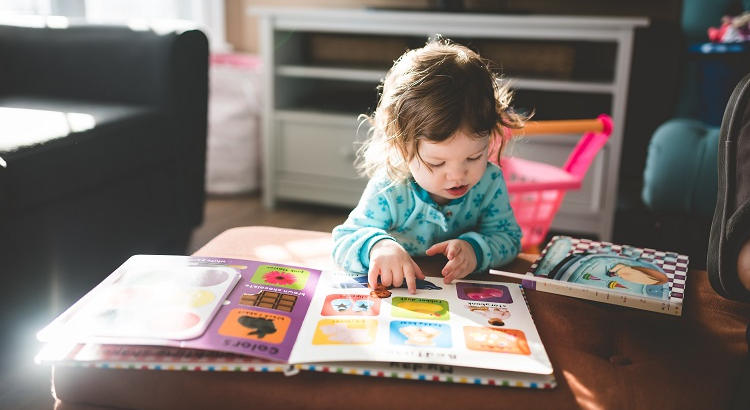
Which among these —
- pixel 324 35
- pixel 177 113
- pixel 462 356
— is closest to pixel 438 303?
pixel 462 356

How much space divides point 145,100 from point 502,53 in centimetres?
128

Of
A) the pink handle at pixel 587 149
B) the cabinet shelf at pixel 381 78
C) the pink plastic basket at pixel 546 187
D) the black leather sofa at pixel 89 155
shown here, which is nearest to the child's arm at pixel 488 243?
the pink plastic basket at pixel 546 187

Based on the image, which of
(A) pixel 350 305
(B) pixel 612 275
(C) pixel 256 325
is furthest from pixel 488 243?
(C) pixel 256 325

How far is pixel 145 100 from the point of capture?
1.65m

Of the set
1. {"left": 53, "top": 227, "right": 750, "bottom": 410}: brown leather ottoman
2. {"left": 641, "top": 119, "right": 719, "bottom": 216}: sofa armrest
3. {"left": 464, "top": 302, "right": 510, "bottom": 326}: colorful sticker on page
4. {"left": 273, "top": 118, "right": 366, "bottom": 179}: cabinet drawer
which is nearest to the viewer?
{"left": 53, "top": 227, "right": 750, "bottom": 410}: brown leather ottoman

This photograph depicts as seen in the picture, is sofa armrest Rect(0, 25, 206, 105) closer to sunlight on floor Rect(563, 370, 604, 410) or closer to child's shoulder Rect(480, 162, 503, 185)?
child's shoulder Rect(480, 162, 503, 185)

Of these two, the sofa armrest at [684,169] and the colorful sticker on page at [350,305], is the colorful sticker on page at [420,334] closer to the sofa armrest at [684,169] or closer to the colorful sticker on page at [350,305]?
the colorful sticker on page at [350,305]

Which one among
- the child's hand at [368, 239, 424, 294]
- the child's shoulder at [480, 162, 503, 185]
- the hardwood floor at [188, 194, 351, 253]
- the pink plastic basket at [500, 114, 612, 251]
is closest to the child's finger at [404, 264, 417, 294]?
the child's hand at [368, 239, 424, 294]

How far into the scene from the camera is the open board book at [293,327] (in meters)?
0.56

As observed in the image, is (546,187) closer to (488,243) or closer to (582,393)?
(488,243)

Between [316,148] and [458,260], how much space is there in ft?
4.70

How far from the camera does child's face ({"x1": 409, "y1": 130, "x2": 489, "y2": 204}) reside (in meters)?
0.78

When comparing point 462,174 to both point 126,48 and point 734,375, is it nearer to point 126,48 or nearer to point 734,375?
point 734,375

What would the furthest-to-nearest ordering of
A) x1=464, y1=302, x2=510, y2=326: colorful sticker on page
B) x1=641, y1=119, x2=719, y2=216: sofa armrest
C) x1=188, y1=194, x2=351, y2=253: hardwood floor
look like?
x1=188, y1=194, x2=351, y2=253: hardwood floor, x1=641, y1=119, x2=719, y2=216: sofa armrest, x1=464, y1=302, x2=510, y2=326: colorful sticker on page
